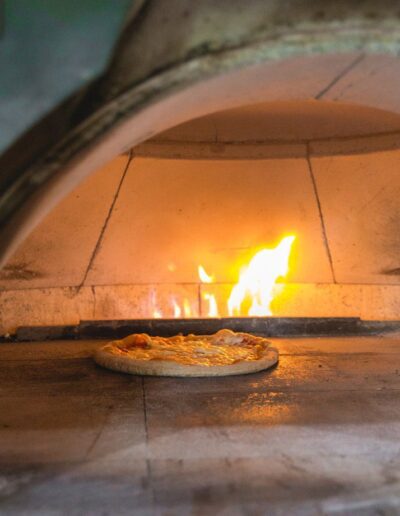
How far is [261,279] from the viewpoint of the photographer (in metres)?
5.79

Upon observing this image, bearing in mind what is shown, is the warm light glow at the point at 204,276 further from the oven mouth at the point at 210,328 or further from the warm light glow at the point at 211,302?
the oven mouth at the point at 210,328

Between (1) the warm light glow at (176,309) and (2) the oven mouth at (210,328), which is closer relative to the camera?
(2) the oven mouth at (210,328)

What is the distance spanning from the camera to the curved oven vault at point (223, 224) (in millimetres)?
5047

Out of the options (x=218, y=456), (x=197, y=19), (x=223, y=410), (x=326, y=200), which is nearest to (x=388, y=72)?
(x=197, y=19)

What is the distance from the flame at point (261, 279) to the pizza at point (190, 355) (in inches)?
43.9

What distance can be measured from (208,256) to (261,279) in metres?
0.56

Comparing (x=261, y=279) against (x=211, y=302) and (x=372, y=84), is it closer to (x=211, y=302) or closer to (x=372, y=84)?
(x=211, y=302)

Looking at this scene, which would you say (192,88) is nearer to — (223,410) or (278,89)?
(278,89)

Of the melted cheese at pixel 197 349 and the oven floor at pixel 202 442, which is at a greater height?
the melted cheese at pixel 197 349

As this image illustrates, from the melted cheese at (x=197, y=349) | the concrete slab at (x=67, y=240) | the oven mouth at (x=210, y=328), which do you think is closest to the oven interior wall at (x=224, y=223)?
the concrete slab at (x=67, y=240)

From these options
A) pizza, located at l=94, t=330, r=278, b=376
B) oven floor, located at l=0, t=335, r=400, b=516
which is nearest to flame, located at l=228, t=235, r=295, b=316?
pizza, located at l=94, t=330, r=278, b=376

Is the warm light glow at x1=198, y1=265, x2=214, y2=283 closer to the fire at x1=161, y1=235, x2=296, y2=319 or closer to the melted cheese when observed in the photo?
the fire at x1=161, y1=235, x2=296, y2=319

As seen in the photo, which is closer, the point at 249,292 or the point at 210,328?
the point at 210,328

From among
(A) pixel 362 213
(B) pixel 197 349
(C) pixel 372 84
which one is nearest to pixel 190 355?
(B) pixel 197 349
